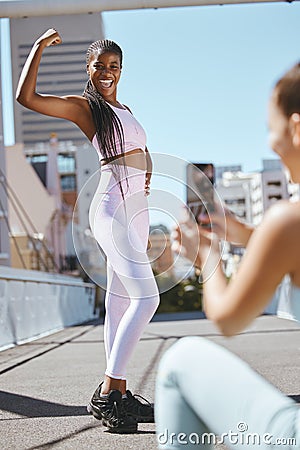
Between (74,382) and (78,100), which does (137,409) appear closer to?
(78,100)

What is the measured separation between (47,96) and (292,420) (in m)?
1.70

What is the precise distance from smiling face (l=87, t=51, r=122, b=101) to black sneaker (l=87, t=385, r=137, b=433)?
1.11 m

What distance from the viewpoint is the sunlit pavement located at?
9.82 ft

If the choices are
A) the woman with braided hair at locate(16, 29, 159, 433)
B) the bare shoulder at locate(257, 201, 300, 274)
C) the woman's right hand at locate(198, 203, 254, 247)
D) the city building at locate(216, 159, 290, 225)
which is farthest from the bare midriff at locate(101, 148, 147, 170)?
the city building at locate(216, 159, 290, 225)

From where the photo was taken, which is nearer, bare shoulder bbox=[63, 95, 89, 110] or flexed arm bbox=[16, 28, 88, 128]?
flexed arm bbox=[16, 28, 88, 128]

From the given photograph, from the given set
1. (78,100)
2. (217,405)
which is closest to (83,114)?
(78,100)

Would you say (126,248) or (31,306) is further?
(31,306)

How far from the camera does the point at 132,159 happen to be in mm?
3137

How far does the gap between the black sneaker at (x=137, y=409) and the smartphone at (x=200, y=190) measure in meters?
1.39

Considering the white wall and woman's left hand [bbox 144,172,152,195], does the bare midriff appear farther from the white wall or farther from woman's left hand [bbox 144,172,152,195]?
the white wall

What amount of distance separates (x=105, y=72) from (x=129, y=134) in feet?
0.90

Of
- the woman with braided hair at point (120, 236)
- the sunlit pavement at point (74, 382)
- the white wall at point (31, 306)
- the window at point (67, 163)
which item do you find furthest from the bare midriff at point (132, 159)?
the window at point (67, 163)

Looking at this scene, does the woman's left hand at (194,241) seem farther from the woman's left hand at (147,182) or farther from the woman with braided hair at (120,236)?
the woman's left hand at (147,182)

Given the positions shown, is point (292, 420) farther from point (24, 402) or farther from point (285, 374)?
point (285, 374)
